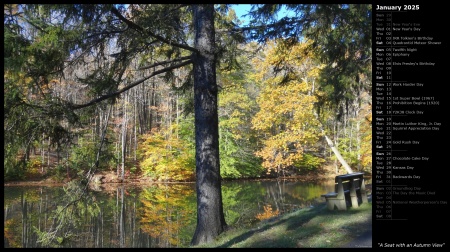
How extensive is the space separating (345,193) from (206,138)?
11.5 feet

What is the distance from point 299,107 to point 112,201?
31.7 ft

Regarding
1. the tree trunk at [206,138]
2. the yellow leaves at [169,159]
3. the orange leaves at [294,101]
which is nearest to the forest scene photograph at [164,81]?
the tree trunk at [206,138]

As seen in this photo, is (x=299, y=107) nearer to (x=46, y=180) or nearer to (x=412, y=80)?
(x=412, y=80)

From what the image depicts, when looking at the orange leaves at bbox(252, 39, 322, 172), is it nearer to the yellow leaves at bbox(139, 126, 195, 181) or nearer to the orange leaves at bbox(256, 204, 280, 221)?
the orange leaves at bbox(256, 204, 280, 221)

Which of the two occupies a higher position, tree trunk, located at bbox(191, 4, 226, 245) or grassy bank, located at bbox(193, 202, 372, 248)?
tree trunk, located at bbox(191, 4, 226, 245)

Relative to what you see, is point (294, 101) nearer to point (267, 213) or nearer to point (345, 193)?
point (267, 213)

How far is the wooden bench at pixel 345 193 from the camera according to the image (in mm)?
7768

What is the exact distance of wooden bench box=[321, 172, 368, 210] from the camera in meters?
7.77

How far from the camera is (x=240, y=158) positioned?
24531mm

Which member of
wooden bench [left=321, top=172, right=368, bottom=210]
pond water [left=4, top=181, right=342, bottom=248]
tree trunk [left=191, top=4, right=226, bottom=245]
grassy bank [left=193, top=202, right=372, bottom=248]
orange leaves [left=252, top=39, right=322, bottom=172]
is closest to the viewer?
grassy bank [left=193, top=202, right=372, bottom=248]

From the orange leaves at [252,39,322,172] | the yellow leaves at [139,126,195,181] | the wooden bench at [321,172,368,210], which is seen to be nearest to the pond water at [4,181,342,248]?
the yellow leaves at [139,126,195,181]

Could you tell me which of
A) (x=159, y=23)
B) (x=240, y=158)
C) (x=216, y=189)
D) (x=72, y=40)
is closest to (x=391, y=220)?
(x=216, y=189)

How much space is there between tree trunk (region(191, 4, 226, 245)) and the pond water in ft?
4.64

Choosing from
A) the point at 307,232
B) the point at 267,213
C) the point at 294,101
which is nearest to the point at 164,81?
the point at 307,232
